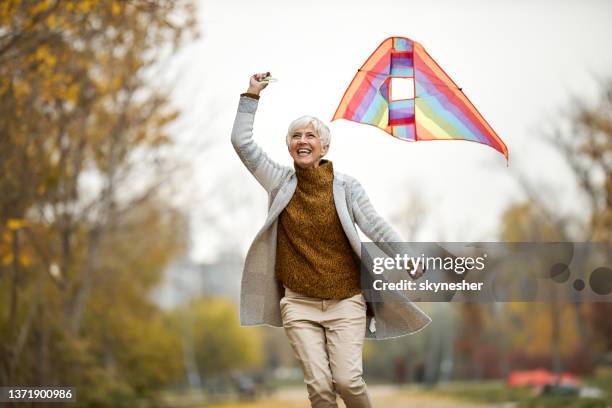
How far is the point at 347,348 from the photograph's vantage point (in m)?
5.49

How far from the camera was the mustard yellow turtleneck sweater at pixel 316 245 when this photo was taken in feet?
18.2

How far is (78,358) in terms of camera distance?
49.9ft

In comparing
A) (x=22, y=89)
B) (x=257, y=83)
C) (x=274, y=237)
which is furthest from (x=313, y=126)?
(x=22, y=89)

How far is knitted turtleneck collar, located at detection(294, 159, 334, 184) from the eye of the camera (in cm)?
568

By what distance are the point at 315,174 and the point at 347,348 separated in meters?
1.09

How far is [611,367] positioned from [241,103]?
2491 cm

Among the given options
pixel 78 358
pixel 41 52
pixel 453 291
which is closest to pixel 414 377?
pixel 78 358

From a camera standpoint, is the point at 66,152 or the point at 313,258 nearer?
the point at 313,258

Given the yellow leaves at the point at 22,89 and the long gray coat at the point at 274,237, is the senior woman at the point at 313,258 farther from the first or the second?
the yellow leaves at the point at 22,89

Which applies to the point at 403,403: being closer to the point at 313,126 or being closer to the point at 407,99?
the point at 407,99

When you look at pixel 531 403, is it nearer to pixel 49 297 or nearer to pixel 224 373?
pixel 49 297

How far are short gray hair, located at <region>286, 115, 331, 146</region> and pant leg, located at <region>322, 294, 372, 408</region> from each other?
39.9 inches

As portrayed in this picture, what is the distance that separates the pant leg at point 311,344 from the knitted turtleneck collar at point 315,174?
0.74 metres

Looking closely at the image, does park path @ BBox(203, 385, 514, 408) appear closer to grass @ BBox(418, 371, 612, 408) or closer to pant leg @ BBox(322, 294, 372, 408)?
grass @ BBox(418, 371, 612, 408)
